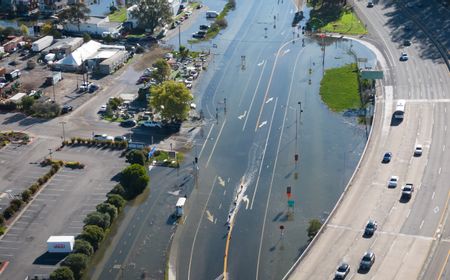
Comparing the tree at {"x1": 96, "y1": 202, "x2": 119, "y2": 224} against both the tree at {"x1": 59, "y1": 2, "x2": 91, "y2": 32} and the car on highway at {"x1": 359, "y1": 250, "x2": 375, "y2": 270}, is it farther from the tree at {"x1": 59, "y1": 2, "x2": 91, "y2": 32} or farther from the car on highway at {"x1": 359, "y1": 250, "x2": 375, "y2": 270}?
the tree at {"x1": 59, "y1": 2, "x2": 91, "y2": 32}

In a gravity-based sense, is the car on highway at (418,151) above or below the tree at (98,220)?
above

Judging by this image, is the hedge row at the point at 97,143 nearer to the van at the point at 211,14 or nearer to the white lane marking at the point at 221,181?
the white lane marking at the point at 221,181

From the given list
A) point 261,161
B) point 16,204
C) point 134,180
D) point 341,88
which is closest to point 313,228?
point 261,161

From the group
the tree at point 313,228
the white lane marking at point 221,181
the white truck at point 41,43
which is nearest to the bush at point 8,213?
the white lane marking at point 221,181

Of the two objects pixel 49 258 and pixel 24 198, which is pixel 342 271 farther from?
pixel 24 198

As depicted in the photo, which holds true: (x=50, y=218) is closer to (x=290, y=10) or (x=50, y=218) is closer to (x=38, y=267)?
(x=38, y=267)

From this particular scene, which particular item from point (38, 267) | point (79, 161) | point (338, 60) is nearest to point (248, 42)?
point (338, 60)

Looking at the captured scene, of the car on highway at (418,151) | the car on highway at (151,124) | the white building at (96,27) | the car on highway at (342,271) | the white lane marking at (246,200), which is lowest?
the white lane marking at (246,200)
